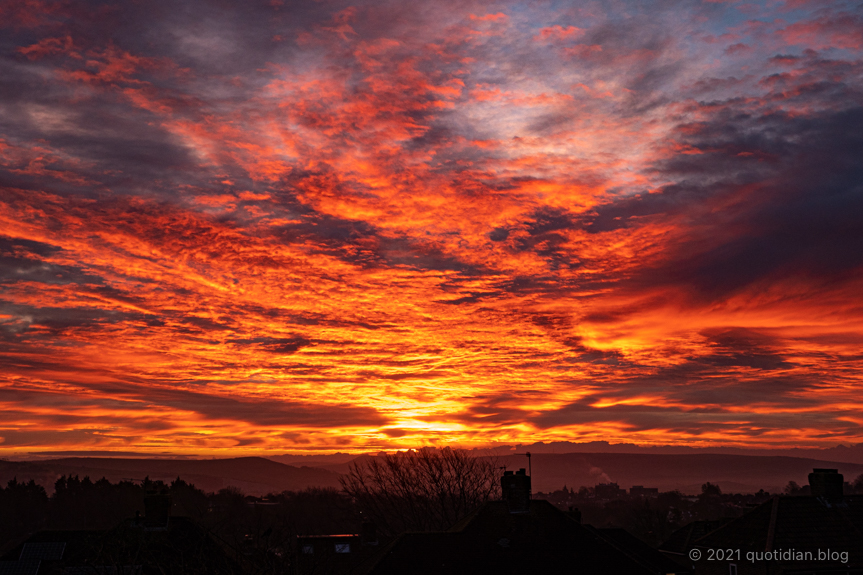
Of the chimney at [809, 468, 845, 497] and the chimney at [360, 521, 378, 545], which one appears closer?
the chimney at [809, 468, 845, 497]

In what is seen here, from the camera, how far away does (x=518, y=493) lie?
114 ft

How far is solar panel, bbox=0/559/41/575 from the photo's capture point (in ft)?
121

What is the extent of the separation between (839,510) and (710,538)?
738 centimetres

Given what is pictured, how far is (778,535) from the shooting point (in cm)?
3759

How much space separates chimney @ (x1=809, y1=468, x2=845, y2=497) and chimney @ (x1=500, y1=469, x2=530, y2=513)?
717 inches

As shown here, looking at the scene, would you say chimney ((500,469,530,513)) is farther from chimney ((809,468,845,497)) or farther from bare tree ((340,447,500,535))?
bare tree ((340,447,500,535))

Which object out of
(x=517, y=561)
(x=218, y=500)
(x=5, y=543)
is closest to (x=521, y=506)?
(x=517, y=561)

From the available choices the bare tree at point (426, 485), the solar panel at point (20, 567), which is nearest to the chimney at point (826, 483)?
the bare tree at point (426, 485)

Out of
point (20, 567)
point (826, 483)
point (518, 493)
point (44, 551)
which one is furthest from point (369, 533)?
point (826, 483)

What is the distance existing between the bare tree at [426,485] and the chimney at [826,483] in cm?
2468

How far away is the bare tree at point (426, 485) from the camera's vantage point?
2350 inches

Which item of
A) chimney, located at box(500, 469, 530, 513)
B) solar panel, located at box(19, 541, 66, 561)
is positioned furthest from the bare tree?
solar panel, located at box(19, 541, 66, 561)

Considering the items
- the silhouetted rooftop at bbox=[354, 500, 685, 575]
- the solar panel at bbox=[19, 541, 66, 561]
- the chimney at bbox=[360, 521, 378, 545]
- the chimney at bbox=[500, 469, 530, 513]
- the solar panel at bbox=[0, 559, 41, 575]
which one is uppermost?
the chimney at bbox=[500, 469, 530, 513]

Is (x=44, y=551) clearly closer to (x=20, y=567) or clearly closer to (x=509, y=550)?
(x=20, y=567)
